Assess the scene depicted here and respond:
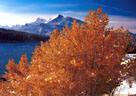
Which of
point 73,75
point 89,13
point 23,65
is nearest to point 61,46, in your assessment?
point 73,75

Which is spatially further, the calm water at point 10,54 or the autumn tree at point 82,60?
the calm water at point 10,54

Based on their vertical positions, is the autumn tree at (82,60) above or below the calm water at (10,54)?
above

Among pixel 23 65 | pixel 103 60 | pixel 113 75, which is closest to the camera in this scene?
pixel 103 60

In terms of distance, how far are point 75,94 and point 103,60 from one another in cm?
232

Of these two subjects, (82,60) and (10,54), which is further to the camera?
(10,54)

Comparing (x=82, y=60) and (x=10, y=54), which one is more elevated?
(x=82, y=60)

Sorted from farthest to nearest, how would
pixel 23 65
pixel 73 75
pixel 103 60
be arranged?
pixel 23 65, pixel 73 75, pixel 103 60

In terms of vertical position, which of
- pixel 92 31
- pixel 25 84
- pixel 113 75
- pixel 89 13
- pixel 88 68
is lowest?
pixel 25 84

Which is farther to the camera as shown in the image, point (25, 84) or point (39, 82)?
point (25, 84)

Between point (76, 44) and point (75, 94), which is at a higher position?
point (76, 44)

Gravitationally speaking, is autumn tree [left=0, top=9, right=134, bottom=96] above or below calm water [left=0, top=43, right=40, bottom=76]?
above

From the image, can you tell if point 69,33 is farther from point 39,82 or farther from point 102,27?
point 39,82

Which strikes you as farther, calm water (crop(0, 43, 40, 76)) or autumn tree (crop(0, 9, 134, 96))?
calm water (crop(0, 43, 40, 76))

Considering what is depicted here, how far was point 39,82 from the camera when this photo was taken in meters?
7.82
